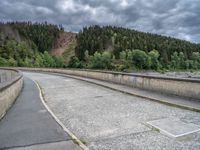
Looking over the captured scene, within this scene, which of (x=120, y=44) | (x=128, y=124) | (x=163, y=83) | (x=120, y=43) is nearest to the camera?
(x=128, y=124)

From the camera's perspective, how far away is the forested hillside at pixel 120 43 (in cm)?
14512

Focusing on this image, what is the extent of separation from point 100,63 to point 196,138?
10872cm

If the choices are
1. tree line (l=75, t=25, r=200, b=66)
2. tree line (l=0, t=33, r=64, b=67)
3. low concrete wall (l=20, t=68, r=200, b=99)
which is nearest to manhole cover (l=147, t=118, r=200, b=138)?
low concrete wall (l=20, t=68, r=200, b=99)

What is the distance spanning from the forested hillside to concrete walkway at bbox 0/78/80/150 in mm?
132003

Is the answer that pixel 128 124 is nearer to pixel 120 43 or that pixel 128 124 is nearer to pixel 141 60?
pixel 141 60

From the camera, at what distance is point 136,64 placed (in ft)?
369

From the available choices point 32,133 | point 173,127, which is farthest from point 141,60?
point 32,133

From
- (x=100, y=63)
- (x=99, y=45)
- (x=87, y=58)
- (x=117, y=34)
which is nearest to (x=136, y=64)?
(x=100, y=63)

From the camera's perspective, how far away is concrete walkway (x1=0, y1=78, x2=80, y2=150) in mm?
5645

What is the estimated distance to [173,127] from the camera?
669 centimetres

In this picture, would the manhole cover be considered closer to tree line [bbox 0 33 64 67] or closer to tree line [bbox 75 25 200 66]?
tree line [bbox 0 33 64 67]

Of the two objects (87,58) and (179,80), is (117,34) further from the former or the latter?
(179,80)

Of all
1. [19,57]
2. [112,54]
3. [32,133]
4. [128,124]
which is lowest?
[32,133]

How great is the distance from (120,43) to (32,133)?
505 feet
